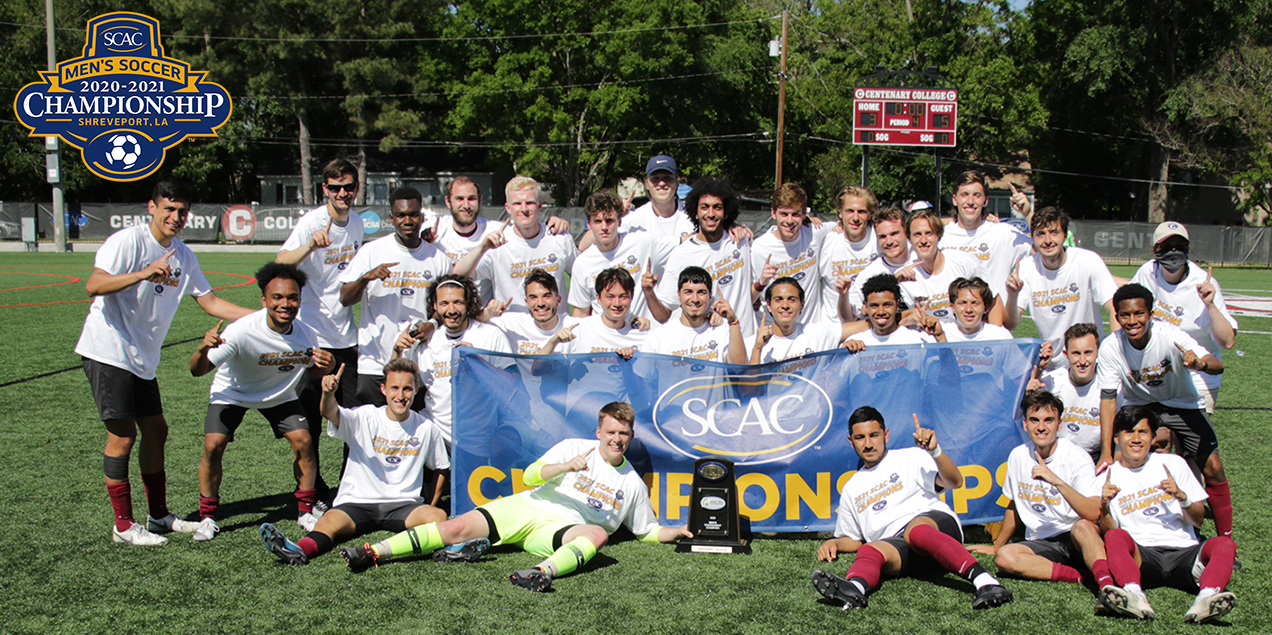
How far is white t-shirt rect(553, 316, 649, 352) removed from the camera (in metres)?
5.95

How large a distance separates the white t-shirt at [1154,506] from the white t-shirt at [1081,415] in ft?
2.76

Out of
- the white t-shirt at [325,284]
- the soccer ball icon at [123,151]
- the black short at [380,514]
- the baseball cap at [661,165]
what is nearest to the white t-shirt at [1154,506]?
the black short at [380,514]

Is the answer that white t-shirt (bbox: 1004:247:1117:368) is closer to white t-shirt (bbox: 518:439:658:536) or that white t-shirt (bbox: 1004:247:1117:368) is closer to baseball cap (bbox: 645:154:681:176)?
baseball cap (bbox: 645:154:681:176)

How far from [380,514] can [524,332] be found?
1.57m

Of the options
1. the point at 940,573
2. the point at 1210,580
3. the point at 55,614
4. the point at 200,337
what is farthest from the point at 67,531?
the point at 200,337

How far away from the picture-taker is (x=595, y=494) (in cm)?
511

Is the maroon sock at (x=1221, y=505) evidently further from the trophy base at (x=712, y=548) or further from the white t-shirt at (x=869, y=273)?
the trophy base at (x=712, y=548)

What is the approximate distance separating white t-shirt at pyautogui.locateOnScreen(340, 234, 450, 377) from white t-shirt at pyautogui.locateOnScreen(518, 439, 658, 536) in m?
1.60

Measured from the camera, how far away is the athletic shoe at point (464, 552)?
4840 millimetres

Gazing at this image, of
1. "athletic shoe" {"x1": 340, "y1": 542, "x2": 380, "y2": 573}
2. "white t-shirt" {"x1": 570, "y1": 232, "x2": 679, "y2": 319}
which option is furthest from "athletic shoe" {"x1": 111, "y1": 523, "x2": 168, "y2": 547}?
"white t-shirt" {"x1": 570, "y1": 232, "x2": 679, "y2": 319}

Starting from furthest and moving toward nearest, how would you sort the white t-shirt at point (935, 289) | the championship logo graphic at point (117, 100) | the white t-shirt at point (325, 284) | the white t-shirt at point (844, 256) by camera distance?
1. the championship logo graphic at point (117, 100)
2. the white t-shirt at point (844, 256)
3. the white t-shirt at point (935, 289)
4. the white t-shirt at point (325, 284)

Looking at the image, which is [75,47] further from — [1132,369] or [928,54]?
[1132,369]

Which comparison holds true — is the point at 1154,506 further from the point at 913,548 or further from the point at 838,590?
the point at 838,590

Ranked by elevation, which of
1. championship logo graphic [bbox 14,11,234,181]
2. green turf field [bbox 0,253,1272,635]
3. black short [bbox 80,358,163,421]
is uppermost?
championship logo graphic [bbox 14,11,234,181]
